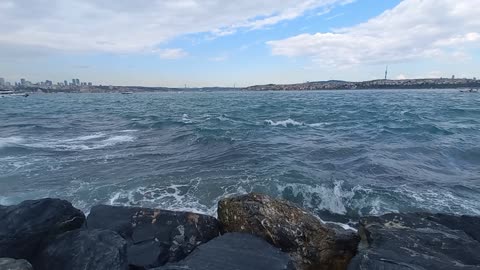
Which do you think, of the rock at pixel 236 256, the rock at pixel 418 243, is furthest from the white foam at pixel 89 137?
the rock at pixel 418 243

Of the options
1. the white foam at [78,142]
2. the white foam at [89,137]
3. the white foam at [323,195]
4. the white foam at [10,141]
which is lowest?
the white foam at [323,195]

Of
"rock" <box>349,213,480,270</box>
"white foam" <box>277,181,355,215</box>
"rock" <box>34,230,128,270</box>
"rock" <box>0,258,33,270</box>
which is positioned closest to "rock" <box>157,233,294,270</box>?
"rock" <box>34,230,128,270</box>

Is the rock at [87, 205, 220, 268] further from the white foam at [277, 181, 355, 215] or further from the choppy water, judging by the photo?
the white foam at [277, 181, 355, 215]

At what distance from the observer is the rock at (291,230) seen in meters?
5.89

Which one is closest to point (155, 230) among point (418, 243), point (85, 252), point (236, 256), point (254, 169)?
point (85, 252)

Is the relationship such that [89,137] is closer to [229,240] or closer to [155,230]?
[155,230]

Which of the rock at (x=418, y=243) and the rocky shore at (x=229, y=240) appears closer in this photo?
the rock at (x=418, y=243)

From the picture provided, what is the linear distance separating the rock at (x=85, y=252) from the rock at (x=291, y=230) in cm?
220

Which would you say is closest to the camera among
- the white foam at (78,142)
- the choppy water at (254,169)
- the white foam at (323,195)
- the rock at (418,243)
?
the rock at (418,243)

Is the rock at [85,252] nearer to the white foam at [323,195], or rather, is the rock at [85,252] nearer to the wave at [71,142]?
the white foam at [323,195]

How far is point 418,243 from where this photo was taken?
5266 mm

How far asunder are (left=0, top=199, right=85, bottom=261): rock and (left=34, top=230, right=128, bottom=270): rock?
276 mm

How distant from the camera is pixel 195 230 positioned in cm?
627

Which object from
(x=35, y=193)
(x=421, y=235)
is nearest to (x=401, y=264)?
(x=421, y=235)
